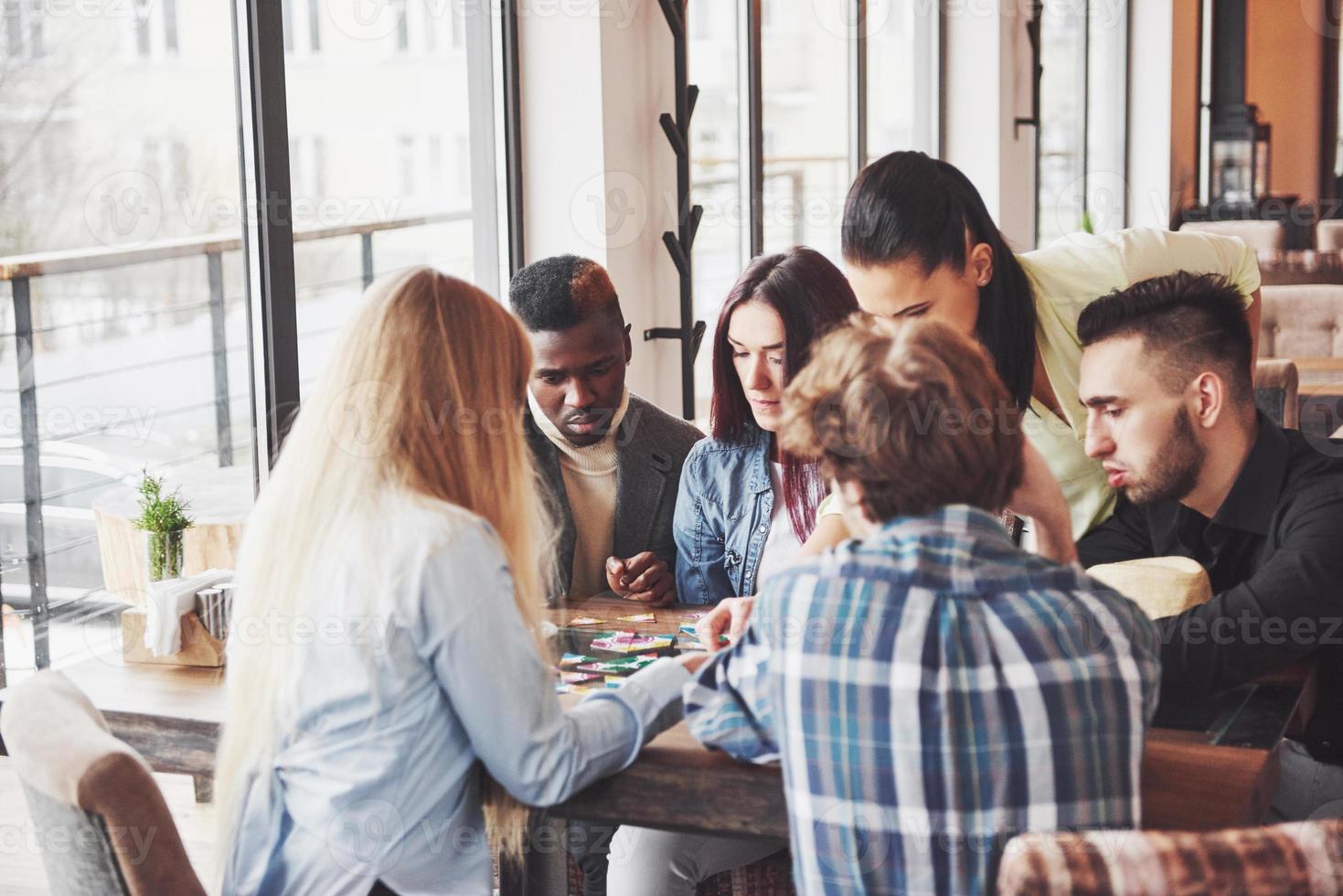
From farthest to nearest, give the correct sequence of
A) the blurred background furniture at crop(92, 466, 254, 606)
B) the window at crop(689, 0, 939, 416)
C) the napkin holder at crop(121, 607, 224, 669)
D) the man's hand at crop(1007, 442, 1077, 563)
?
1. the window at crop(689, 0, 939, 416)
2. the blurred background furniture at crop(92, 466, 254, 606)
3. the napkin holder at crop(121, 607, 224, 669)
4. the man's hand at crop(1007, 442, 1077, 563)

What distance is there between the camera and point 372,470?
5.05ft

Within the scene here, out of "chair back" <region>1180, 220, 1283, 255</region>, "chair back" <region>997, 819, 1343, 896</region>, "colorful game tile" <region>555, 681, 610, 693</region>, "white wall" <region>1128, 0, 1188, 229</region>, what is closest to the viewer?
"chair back" <region>997, 819, 1343, 896</region>

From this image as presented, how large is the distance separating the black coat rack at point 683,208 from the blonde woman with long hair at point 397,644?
7.68 feet

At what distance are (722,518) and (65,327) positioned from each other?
47.6 inches

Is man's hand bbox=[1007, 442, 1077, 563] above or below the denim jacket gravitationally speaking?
above

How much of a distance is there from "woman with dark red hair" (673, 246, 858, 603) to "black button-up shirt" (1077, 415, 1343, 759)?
58cm

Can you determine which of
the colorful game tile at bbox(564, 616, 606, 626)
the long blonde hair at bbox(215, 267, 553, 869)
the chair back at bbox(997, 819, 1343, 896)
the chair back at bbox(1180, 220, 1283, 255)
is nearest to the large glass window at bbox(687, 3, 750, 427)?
the colorful game tile at bbox(564, 616, 606, 626)

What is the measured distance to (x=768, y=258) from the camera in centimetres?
241

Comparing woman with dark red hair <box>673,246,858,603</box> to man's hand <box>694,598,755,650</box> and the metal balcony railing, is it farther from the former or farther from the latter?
the metal balcony railing

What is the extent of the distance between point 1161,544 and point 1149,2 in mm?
8632

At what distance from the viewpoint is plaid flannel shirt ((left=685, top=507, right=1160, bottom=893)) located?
130 cm

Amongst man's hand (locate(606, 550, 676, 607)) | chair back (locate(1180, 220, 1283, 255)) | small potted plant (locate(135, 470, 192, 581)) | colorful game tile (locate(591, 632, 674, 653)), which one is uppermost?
chair back (locate(1180, 220, 1283, 255))

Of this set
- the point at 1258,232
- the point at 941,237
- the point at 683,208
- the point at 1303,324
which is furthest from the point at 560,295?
the point at 1258,232

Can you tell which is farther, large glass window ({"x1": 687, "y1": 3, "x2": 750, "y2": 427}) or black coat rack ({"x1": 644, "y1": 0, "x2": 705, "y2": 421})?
large glass window ({"x1": 687, "y1": 3, "x2": 750, "y2": 427})
